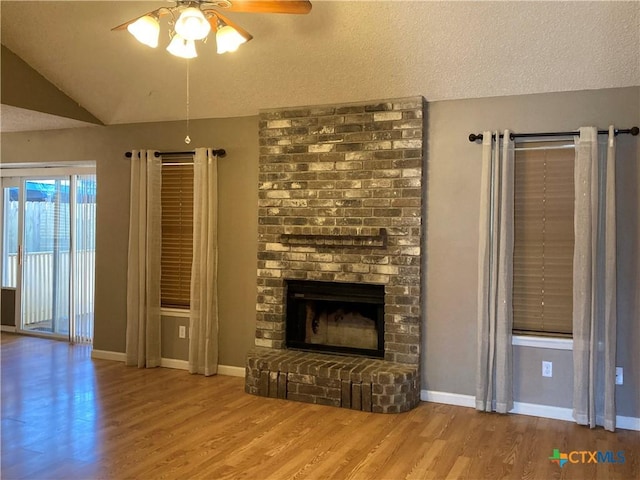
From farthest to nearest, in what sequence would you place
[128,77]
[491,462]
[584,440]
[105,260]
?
1. [105,260]
2. [128,77]
3. [584,440]
4. [491,462]

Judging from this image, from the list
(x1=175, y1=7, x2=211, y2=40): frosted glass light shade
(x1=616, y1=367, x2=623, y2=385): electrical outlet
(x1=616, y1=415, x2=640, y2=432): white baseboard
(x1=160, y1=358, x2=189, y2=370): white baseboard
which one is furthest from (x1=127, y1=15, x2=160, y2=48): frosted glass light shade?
(x1=616, y1=415, x2=640, y2=432): white baseboard

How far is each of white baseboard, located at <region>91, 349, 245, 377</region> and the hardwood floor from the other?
324 millimetres

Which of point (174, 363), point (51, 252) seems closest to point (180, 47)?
point (174, 363)

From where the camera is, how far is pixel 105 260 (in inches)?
236

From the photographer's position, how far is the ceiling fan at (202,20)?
106 inches

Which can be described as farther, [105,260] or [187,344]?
[105,260]

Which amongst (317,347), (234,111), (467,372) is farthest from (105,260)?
(467,372)

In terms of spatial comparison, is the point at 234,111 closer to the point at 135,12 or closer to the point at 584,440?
the point at 135,12

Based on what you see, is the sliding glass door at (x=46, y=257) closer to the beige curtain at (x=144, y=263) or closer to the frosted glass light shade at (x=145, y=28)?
the beige curtain at (x=144, y=263)

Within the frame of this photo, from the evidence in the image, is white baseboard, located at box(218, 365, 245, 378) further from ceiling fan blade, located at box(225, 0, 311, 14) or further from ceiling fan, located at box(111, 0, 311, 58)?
ceiling fan blade, located at box(225, 0, 311, 14)

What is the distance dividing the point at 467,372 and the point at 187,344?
272cm

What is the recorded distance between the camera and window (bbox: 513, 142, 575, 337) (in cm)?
418

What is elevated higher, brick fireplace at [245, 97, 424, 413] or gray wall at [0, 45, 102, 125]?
gray wall at [0, 45, 102, 125]

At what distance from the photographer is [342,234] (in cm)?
470
